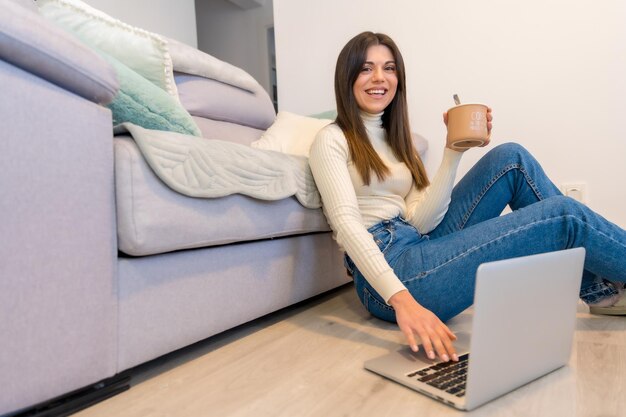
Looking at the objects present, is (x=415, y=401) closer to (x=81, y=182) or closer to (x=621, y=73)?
(x=81, y=182)

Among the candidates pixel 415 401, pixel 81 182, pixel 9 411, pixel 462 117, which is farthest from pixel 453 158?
pixel 9 411

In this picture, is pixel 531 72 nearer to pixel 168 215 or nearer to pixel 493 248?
pixel 493 248

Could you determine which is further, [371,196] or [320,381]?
[371,196]

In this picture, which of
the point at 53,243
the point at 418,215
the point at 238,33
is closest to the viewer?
the point at 53,243

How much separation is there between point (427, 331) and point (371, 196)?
17.2 inches

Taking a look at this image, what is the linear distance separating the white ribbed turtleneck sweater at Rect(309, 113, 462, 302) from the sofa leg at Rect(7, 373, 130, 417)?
1.58 feet

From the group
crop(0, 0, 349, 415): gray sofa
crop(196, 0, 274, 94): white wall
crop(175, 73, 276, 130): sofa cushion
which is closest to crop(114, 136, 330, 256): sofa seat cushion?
crop(0, 0, 349, 415): gray sofa

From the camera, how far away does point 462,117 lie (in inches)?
34.1

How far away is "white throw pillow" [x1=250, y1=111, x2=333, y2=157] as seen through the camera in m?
1.58

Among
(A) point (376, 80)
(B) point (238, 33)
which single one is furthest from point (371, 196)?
(B) point (238, 33)

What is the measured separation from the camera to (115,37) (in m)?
1.13

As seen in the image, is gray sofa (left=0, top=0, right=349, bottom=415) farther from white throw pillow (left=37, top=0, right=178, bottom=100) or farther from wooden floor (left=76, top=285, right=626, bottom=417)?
white throw pillow (left=37, top=0, right=178, bottom=100)

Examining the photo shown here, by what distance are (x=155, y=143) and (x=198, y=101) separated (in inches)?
34.4

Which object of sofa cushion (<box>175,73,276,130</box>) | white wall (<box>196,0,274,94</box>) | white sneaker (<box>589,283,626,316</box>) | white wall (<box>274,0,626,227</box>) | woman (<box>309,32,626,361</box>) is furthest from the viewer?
white wall (<box>196,0,274,94</box>)
